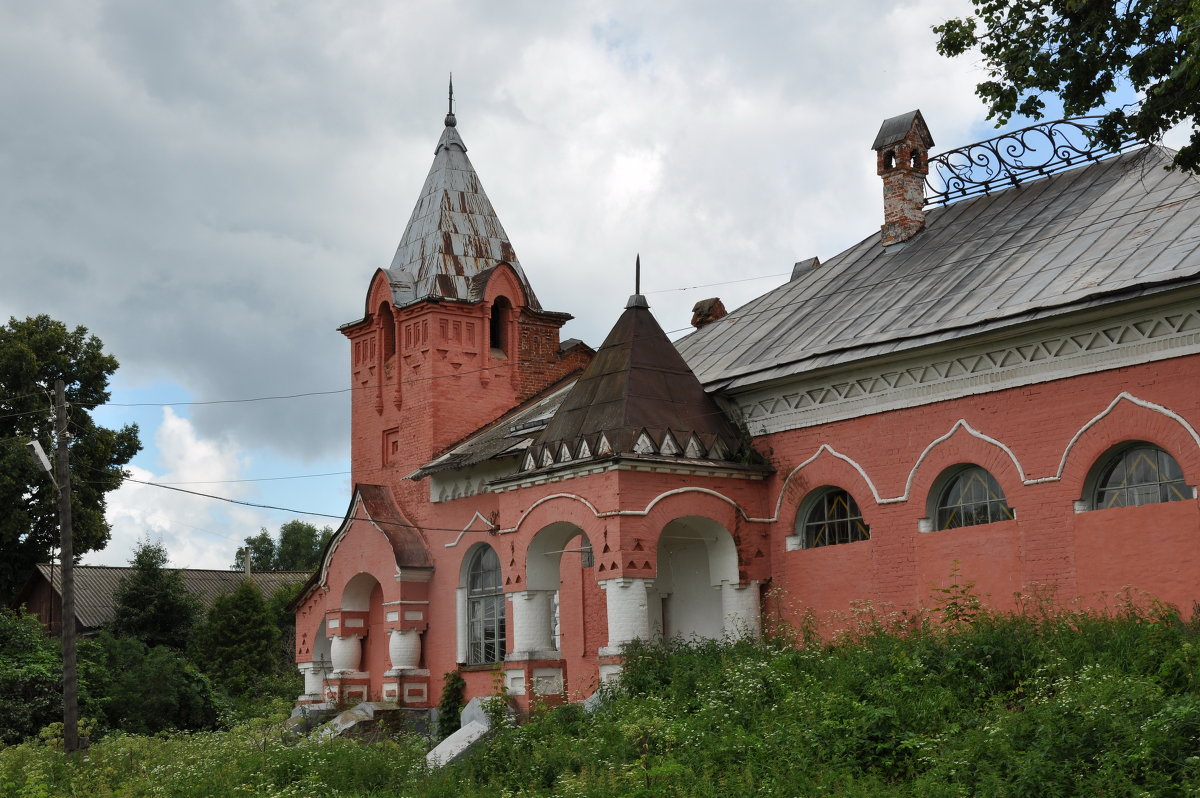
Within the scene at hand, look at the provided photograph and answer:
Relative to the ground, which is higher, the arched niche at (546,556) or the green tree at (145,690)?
the arched niche at (546,556)

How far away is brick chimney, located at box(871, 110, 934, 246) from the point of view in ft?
60.6

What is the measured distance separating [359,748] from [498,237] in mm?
11250

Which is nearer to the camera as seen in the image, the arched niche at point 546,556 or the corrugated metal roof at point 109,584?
the arched niche at point 546,556

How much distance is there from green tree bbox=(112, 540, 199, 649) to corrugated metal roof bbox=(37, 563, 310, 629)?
3.00ft

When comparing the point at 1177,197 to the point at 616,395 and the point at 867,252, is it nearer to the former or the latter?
the point at 867,252

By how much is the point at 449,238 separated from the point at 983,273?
33.1 ft

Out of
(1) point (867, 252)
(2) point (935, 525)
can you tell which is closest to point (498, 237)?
(1) point (867, 252)

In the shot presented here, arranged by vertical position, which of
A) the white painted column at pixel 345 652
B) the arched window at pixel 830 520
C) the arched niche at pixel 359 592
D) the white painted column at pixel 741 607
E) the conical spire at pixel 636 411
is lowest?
the white painted column at pixel 345 652

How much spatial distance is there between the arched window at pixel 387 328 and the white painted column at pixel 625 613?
8.73 meters

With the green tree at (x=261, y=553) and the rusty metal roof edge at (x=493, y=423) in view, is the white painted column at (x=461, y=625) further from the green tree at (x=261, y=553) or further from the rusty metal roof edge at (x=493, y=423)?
the green tree at (x=261, y=553)

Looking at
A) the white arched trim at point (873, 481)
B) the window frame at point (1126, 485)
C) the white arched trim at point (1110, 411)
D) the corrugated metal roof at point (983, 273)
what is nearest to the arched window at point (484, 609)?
the white arched trim at point (873, 481)

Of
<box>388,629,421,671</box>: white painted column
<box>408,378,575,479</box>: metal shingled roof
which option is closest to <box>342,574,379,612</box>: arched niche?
<box>388,629,421,671</box>: white painted column

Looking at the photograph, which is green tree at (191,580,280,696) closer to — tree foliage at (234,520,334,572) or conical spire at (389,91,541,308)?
conical spire at (389,91,541,308)

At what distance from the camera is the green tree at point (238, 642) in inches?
1265
